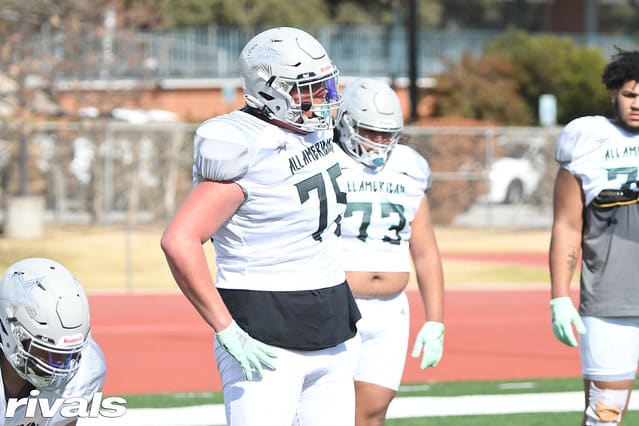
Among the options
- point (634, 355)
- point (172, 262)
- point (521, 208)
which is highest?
point (172, 262)

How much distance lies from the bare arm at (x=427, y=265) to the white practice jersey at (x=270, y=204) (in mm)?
1370

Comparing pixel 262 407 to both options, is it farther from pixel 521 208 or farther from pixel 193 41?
pixel 193 41

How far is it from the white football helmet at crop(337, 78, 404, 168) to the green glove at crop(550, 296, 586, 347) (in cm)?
104

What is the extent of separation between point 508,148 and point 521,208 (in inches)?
48.1

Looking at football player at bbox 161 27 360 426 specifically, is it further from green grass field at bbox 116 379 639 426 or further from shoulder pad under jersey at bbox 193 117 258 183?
green grass field at bbox 116 379 639 426

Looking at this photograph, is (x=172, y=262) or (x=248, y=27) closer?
(x=172, y=262)

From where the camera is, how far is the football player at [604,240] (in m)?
5.26

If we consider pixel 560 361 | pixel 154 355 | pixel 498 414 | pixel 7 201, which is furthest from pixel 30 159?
pixel 498 414

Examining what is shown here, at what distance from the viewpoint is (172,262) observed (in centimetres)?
374

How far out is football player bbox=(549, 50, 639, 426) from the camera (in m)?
5.26

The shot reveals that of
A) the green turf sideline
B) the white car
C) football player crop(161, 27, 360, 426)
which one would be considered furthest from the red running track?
the white car

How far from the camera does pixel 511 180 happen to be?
23.2 metres

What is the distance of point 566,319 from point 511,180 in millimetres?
18065
